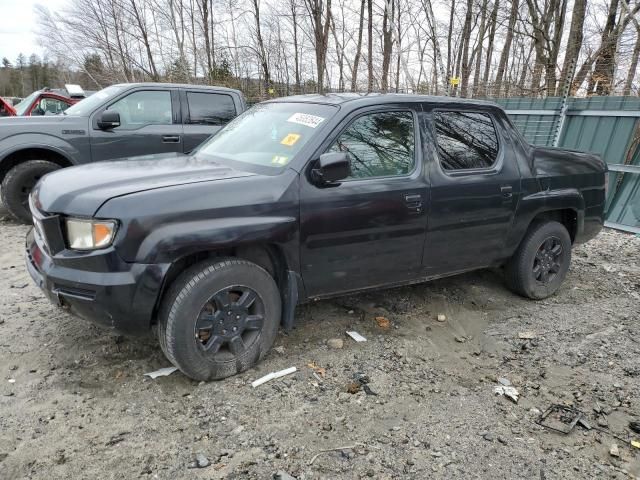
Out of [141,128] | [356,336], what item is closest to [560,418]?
[356,336]

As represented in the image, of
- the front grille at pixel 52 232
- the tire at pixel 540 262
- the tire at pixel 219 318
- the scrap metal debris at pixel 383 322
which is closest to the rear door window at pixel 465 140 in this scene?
the tire at pixel 540 262

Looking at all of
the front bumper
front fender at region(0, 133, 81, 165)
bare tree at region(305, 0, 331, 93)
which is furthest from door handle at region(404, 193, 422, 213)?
bare tree at region(305, 0, 331, 93)

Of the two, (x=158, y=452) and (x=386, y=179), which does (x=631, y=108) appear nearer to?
(x=386, y=179)

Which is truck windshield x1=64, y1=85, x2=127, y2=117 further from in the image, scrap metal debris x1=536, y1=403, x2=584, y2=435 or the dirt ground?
scrap metal debris x1=536, y1=403, x2=584, y2=435

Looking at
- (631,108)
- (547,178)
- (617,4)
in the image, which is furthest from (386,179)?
(617,4)

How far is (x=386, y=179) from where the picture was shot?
3.26 meters

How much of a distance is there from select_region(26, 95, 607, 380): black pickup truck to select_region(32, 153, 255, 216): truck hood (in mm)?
14

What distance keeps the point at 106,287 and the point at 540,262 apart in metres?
3.77

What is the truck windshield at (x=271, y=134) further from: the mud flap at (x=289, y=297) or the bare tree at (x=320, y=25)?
the bare tree at (x=320, y=25)

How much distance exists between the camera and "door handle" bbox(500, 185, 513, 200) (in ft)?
12.5

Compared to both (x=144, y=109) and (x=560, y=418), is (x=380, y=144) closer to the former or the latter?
(x=560, y=418)

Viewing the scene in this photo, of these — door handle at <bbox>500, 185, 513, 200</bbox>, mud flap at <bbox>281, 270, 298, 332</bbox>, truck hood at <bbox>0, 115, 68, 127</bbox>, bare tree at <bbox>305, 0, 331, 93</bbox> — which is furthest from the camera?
bare tree at <bbox>305, 0, 331, 93</bbox>

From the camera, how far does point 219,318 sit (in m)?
2.79

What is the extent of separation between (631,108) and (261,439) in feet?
24.4
